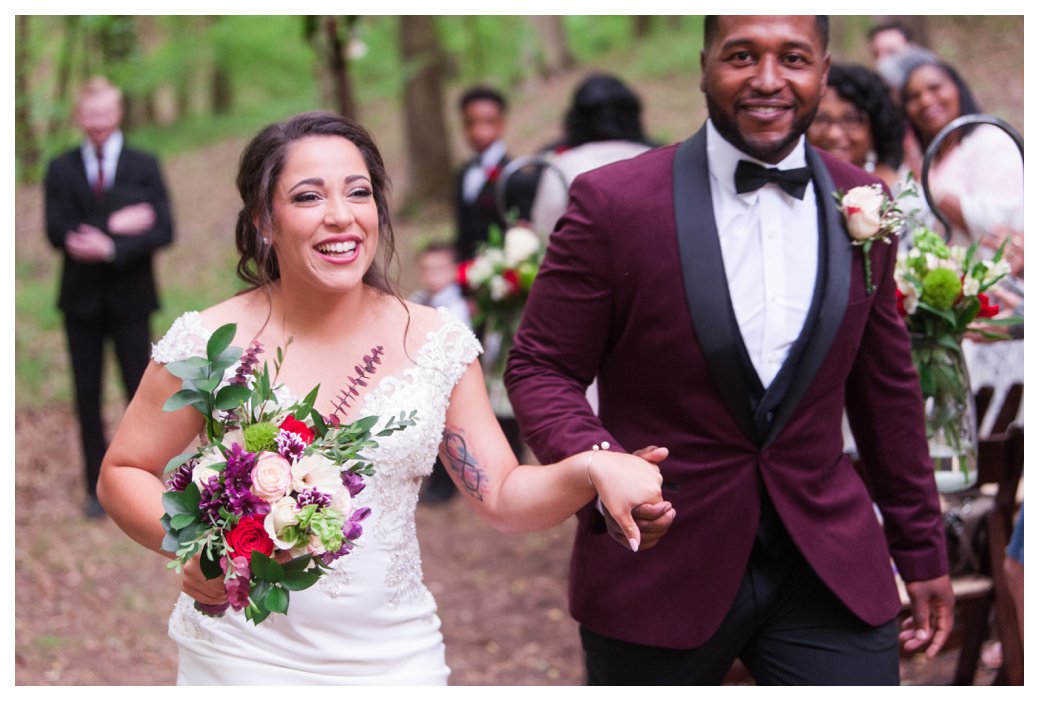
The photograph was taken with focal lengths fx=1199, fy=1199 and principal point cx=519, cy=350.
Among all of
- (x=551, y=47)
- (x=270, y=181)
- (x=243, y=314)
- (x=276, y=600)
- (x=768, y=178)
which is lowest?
(x=276, y=600)

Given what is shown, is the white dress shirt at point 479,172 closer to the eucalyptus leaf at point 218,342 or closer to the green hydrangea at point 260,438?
the eucalyptus leaf at point 218,342

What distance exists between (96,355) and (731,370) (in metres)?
5.58

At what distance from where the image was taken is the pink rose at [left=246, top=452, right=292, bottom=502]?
2.46 meters

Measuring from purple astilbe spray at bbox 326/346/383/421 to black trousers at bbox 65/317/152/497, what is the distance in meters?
4.75

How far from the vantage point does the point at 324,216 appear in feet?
9.55

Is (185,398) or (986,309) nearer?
(185,398)

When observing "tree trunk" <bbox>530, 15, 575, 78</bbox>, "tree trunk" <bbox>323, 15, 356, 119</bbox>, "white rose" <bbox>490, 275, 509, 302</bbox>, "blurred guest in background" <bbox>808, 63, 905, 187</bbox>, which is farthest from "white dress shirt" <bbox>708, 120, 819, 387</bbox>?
"tree trunk" <bbox>530, 15, 575, 78</bbox>

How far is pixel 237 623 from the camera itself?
3.01m

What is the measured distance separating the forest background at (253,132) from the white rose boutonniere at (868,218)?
172cm

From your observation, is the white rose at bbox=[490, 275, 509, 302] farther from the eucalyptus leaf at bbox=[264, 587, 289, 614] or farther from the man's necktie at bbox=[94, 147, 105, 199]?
the eucalyptus leaf at bbox=[264, 587, 289, 614]

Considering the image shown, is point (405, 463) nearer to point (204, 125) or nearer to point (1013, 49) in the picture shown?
point (1013, 49)

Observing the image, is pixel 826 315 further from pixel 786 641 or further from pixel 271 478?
pixel 271 478

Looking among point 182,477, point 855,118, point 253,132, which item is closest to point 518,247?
point 855,118
